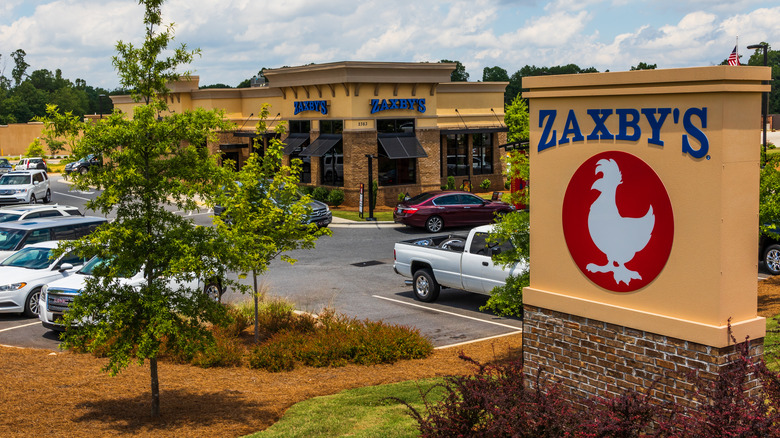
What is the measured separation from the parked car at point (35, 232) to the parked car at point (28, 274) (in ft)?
6.06

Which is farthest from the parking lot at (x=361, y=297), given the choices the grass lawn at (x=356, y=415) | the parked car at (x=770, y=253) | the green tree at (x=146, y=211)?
the parked car at (x=770, y=253)

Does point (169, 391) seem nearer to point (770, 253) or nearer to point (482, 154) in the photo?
point (770, 253)

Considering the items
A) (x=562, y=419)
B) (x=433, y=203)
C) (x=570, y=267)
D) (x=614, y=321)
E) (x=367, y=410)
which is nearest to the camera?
(x=562, y=419)

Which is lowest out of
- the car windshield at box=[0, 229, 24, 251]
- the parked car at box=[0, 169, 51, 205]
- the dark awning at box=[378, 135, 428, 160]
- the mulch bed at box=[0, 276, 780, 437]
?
the mulch bed at box=[0, 276, 780, 437]

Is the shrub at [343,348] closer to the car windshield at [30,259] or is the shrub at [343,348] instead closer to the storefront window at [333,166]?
the car windshield at [30,259]

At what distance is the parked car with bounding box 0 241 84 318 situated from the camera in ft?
53.5

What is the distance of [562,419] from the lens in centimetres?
612

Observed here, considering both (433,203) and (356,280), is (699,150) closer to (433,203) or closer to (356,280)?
(356,280)

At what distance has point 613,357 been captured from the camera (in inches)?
285

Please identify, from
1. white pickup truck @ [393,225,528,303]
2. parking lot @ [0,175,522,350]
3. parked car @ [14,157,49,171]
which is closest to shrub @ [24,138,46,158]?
parking lot @ [0,175,522,350]

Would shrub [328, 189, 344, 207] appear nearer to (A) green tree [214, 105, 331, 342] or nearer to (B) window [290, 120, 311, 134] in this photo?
(B) window [290, 120, 311, 134]

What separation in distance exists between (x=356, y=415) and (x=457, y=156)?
109 ft

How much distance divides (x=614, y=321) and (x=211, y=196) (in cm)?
513

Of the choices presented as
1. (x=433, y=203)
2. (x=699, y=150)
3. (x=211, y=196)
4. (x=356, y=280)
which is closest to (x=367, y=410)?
(x=211, y=196)
